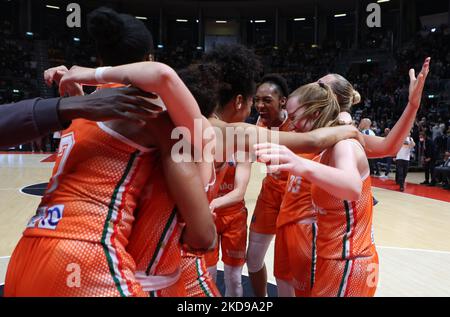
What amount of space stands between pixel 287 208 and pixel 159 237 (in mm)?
1431

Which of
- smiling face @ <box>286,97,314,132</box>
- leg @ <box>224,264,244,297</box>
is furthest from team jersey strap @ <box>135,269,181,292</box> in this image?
leg @ <box>224,264,244,297</box>

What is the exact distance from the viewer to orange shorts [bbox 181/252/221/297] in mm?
2025

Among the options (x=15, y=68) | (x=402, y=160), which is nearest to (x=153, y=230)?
(x=402, y=160)

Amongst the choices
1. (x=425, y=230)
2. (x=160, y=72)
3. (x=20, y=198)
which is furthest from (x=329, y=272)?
(x=20, y=198)

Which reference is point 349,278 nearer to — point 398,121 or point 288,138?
point 288,138

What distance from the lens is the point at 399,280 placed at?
13.3 feet

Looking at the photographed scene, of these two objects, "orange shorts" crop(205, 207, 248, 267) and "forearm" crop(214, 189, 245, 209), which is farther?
"orange shorts" crop(205, 207, 248, 267)

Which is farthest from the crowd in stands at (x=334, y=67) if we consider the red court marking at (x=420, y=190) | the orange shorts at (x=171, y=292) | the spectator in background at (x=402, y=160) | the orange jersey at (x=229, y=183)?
the orange shorts at (x=171, y=292)

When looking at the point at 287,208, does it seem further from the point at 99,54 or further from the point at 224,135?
the point at 99,54

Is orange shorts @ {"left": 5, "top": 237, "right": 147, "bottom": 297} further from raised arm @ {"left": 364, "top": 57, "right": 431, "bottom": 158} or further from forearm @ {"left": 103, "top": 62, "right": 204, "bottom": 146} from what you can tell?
raised arm @ {"left": 364, "top": 57, "right": 431, "bottom": 158}

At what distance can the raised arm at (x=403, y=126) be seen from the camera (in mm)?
2197

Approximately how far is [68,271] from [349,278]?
1295mm

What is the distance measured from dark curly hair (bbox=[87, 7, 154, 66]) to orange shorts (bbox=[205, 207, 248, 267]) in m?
1.75
